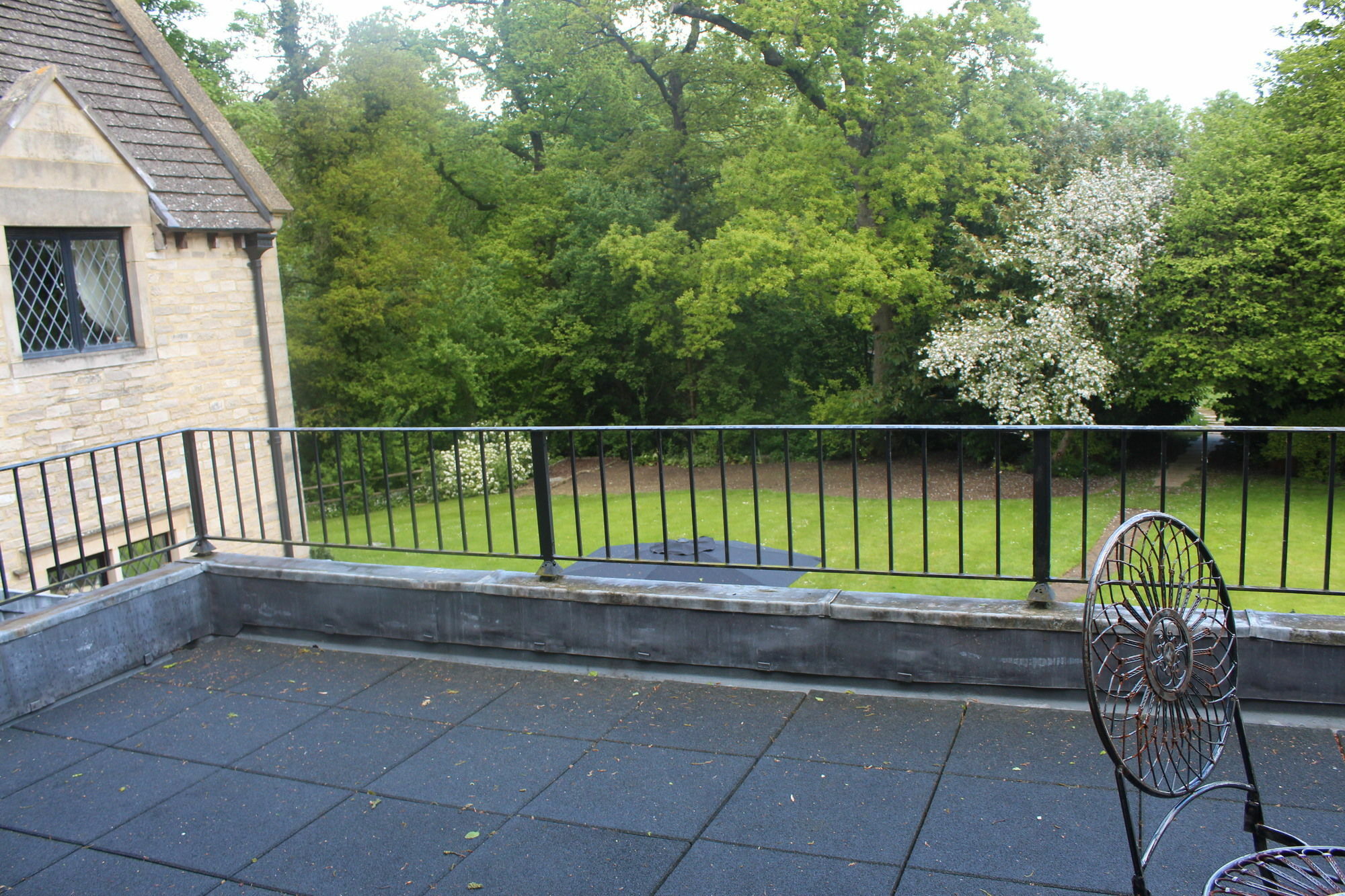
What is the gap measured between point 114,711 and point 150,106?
32.0 ft

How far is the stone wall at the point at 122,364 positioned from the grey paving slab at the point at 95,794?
5348mm

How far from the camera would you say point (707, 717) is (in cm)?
415

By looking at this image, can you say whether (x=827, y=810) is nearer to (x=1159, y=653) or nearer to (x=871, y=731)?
(x=871, y=731)

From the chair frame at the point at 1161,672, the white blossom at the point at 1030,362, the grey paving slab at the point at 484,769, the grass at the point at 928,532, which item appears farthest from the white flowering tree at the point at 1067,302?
the chair frame at the point at 1161,672

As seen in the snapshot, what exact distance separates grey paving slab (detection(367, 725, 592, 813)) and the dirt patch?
12.1m

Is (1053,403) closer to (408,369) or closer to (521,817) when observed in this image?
(408,369)

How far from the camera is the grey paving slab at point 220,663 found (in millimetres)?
4973

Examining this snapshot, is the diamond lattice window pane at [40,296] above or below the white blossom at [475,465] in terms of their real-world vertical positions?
above

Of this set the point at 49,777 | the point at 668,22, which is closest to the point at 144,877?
the point at 49,777

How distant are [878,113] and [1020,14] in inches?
115

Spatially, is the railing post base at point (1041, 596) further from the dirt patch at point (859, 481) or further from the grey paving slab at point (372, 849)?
the dirt patch at point (859, 481)

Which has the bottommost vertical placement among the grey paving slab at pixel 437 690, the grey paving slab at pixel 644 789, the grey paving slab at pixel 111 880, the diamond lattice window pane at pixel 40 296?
the grey paving slab at pixel 437 690

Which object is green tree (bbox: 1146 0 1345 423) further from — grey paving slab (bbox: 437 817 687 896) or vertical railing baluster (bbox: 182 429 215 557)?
grey paving slab (bbox: 437 817 687 896)

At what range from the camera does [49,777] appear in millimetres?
3936
